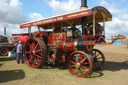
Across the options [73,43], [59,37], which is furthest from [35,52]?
[73,43]

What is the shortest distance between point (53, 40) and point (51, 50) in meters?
0.53

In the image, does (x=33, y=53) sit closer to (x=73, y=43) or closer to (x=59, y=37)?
(x=59, y=37)

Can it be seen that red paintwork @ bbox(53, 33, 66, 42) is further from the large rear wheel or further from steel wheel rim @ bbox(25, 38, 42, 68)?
steel wheel rim @ bbox(25, 38, 42, 68)

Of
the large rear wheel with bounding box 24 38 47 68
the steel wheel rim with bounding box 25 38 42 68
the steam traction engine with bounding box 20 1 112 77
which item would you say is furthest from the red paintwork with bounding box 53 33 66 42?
the steel wheel rim with bounding box 25 38 42 68

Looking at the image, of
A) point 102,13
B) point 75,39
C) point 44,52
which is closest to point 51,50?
point 44,52

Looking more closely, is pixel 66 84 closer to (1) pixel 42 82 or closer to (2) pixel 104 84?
(1) pixel 42 82

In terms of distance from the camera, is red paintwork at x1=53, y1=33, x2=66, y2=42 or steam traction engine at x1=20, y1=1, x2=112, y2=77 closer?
steam traction engine at x1=20, y1=1, x2=112, y2=77

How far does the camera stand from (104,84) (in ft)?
11.5

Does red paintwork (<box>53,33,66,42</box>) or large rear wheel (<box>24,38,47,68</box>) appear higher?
red paintwork (<box>53,33,66,42</box>)

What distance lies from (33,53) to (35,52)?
0.13 m

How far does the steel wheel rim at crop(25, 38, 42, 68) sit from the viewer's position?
5.25 metres

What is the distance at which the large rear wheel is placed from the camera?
494 centimetres

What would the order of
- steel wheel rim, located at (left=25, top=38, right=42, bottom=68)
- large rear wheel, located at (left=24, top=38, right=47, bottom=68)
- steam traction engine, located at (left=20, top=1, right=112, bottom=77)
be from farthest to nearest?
1. steel wheel rim, located at (left=25, top=38, right=42, bottom=68)
2. large rear wheel, located at (left=24, top=38, right=47, bottom=68)
3. steam traction engine, located at (left=20, top=1, right=112, bottom=77)

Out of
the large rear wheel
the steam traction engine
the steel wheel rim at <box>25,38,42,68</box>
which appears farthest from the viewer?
the steel wheel rim at <box>25,38,42,68</box>
